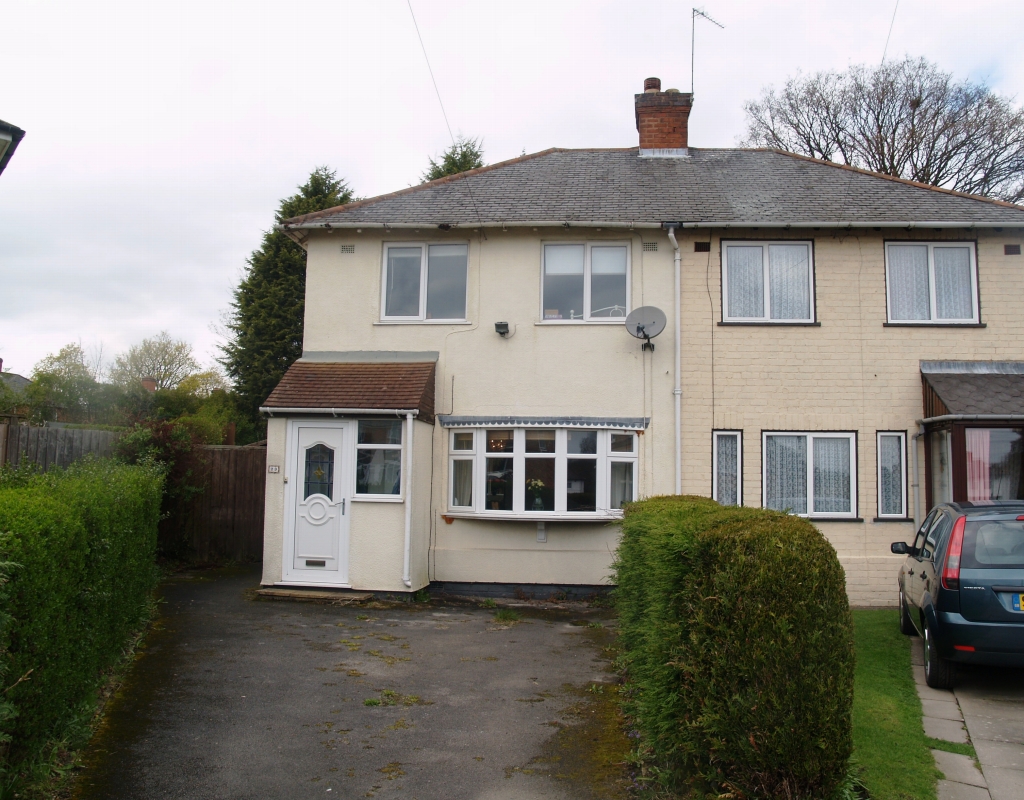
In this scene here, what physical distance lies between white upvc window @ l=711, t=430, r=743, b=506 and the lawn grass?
3.56m

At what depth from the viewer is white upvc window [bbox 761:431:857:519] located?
12438mm

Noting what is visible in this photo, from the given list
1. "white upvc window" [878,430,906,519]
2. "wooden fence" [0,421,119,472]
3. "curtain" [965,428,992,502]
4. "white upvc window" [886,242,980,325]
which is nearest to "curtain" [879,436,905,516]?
"white upvc window" [878,430,906,519]

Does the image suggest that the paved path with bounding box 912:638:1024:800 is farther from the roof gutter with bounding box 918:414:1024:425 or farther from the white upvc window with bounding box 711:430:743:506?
the white upvc window with bounding box 711:430:743:506

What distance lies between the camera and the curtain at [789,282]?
42.1 feet

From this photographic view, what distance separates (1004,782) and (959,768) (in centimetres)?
30

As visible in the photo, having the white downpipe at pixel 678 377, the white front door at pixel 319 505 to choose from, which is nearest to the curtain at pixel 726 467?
the white downpipe at pixel 678 377

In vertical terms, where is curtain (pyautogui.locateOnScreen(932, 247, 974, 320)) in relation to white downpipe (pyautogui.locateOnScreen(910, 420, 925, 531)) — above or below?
above

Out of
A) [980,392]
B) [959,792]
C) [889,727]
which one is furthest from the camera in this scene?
[980,392]

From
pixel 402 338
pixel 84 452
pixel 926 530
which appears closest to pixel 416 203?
pixel 402 338

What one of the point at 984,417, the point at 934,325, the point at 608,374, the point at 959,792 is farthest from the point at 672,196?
the point at 959,792

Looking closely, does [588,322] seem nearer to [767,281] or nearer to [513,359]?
[513,359]

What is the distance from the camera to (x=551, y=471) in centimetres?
1246

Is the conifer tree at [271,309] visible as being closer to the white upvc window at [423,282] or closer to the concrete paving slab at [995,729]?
the white upvc window at [423,282]

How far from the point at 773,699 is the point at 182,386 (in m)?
39.1
